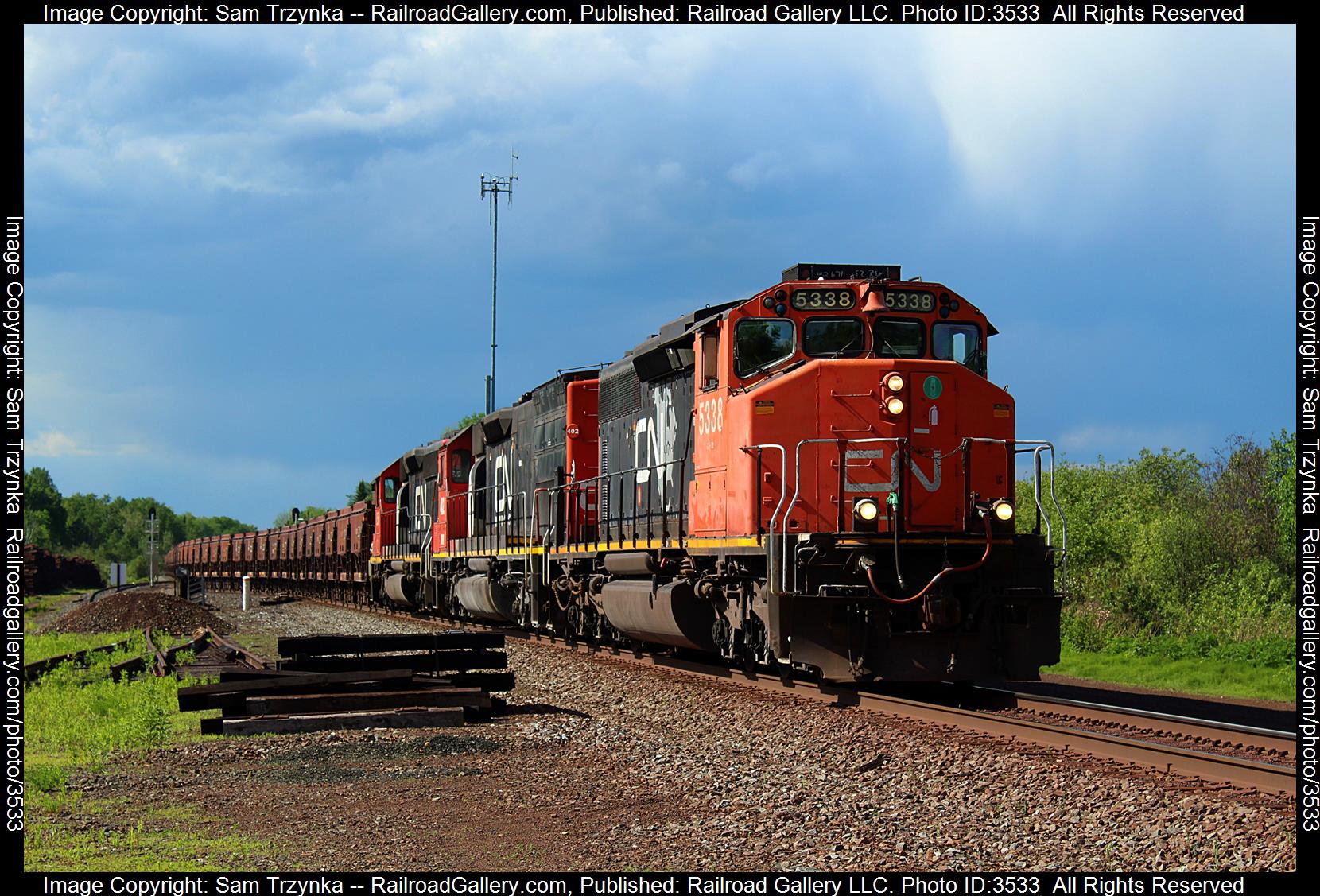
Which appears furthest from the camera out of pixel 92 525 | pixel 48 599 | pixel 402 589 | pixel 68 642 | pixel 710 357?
pixel 92 525

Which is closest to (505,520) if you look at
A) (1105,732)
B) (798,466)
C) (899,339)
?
(899,339)

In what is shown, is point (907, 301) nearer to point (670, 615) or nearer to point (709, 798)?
point (670, 615)

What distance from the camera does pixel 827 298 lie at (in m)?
12.6

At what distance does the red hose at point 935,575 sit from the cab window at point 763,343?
7.86 feet

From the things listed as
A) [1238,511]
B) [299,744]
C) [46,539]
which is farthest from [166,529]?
[299,744]

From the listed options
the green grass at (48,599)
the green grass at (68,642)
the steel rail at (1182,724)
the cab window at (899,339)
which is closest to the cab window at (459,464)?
the green grass at (68,642)

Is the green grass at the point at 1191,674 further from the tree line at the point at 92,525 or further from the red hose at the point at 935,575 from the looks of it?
the tree line at the point at 92,525

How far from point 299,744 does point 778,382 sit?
17.5 ft

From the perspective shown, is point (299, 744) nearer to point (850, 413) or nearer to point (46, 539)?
→ point (850, 413)

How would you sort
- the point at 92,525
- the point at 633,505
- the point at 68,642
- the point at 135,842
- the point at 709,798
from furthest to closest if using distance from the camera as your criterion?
the point at 92,525, the point at 68,642, the point at 633,505, the point at 709,798, the point at 135,842

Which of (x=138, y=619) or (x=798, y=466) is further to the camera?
(x=138, y=619)

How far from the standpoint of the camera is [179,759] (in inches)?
388

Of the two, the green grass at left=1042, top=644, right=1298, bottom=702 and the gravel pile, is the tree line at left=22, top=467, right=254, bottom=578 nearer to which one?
the gravel pile

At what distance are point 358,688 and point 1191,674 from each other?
10602 millimetres
